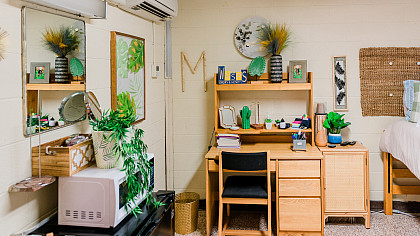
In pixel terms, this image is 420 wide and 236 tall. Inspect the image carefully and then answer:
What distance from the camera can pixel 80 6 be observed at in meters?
2.08

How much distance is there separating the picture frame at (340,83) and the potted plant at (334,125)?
184 mm

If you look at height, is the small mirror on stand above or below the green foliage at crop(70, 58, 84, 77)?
below

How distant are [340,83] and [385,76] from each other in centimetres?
44

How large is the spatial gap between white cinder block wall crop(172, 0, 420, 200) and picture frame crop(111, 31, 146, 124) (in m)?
0.91

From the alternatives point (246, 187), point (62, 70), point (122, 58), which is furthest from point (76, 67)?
point (246, 187)

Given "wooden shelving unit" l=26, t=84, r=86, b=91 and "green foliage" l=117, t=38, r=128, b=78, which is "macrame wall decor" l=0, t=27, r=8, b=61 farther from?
"green foliage" l=117, t=38, r=128, b=78

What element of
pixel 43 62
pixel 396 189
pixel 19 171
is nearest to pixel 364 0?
pixel 396 189

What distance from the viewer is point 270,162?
3424mm

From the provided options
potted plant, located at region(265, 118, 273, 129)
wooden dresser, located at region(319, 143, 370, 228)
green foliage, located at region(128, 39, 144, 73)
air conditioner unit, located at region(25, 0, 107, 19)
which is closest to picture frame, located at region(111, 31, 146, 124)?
green foliage, located at region(128, 39, 144, 73)

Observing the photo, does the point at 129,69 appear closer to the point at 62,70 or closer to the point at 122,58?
the point at 122,58

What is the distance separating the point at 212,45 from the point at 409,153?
2.11m

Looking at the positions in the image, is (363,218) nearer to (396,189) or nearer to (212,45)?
(396,189)

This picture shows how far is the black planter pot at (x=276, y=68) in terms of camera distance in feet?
12.4

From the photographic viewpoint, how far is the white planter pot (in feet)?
6.81
